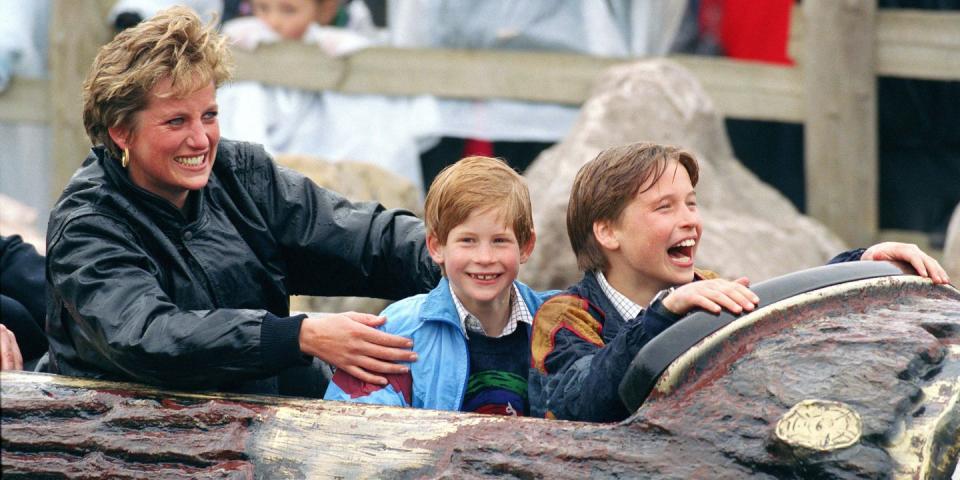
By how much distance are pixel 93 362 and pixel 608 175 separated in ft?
3.40

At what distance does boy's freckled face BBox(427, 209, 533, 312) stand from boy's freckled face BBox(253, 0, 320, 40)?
14.3 ft

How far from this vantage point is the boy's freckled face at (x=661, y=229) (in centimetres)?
279

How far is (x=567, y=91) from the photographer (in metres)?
7.05

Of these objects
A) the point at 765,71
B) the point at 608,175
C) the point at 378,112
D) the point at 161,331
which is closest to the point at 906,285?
the point at 608,175

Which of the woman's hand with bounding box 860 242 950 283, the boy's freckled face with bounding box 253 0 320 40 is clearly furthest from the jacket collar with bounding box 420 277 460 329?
the boy's freckled face with bounding box 253 0 320 40

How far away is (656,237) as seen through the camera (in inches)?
110

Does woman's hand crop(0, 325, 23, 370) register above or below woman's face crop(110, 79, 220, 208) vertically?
below

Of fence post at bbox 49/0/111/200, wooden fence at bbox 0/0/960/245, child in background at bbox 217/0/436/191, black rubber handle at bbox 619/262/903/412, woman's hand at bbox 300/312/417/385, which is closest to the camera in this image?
black rubber handle at bbox 619/262/903/412

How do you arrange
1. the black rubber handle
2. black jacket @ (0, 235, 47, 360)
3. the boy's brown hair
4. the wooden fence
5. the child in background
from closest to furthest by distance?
the black rubber handle, the boy's brown hair, black jacket @ (0, 235, 47, 360), the wooden fence, the child in background

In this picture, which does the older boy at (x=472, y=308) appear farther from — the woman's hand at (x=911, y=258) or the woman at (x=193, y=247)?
the woman's hand at (x=911, y=258)

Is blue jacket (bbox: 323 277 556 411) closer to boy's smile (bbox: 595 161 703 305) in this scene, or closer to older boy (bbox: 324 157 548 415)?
older boy (bbox: 324 157 548 415)

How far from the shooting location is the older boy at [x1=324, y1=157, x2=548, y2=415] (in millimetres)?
2852

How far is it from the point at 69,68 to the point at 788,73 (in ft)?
11.5

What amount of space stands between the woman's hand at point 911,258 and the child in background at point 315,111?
171 inches
